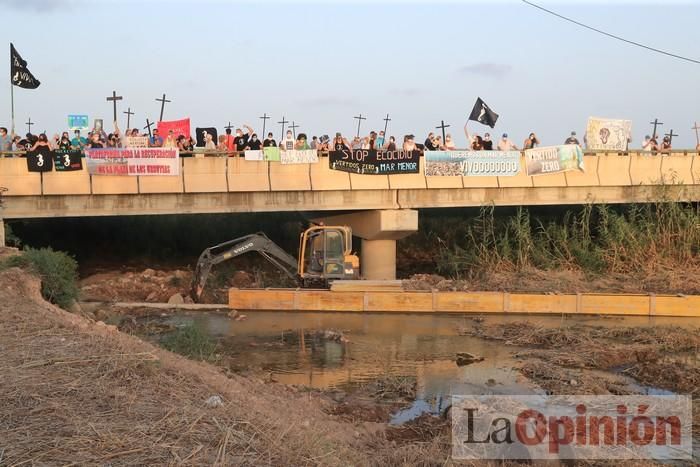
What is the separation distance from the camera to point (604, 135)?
939 inches

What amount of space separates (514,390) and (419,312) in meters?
7.29

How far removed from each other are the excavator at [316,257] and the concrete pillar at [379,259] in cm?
354

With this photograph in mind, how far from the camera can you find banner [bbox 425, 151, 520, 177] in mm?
22938

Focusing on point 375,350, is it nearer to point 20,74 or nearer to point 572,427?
point 572,427

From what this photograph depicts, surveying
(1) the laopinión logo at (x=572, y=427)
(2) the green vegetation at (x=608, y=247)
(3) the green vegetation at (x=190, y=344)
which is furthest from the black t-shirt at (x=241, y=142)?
(1) the laopinión logo at (x=572, y=427)

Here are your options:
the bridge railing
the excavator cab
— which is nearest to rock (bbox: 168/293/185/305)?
the bridge railing

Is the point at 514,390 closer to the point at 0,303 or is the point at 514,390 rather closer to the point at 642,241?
the point at 0,303

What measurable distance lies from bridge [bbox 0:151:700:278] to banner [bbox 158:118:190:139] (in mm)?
1801

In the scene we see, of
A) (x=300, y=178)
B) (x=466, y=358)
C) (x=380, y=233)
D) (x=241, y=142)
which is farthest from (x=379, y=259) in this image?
(x=466, y=358)

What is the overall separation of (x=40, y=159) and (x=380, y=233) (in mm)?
10760

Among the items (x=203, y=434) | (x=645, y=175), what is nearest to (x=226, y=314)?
(x=203, y=434)

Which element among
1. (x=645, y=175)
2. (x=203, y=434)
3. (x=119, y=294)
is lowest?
(x=119, y=294)

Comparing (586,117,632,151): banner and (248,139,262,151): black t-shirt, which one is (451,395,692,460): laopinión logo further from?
(586,117,632,151): banner

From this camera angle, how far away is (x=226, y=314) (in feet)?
61.1
